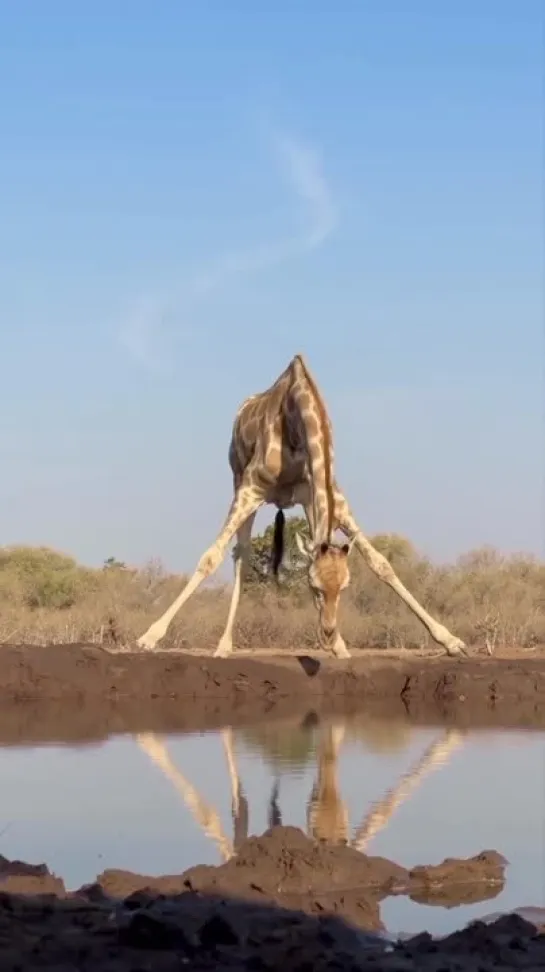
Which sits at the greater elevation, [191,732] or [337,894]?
[191,732]

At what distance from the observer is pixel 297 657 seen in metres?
17.6

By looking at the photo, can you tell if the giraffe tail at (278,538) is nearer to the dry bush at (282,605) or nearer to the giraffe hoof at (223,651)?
the giraffe hoof at (223,651)

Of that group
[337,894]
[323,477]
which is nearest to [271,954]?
[337,894]

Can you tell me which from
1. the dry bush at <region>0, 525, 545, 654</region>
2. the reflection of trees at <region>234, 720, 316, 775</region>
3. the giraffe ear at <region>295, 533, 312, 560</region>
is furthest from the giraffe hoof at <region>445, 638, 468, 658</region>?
the reflection of trees at <region>234, 720, 316, 775</region>

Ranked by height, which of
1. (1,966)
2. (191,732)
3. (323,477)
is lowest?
(1,966)

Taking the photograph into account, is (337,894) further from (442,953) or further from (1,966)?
(1,966)

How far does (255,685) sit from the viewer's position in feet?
54.3

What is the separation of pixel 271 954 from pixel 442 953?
684mm

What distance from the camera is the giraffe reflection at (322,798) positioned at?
29.1 ft

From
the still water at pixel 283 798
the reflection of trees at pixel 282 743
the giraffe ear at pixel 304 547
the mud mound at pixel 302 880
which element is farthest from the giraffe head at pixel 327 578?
the mud mound at pixel 302 880

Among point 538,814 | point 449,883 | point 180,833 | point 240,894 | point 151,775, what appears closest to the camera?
point 240,894

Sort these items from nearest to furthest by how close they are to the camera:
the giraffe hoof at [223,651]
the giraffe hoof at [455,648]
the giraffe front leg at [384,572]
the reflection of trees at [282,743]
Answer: the reflection of trees at [282,743] → the giraffe hoof at [223,651] → the giraffe front leg at [384,572] → the giraffe hoof at [455,648]

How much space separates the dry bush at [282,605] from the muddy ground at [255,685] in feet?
10.6

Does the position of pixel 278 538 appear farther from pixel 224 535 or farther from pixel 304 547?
pixel 304 547
